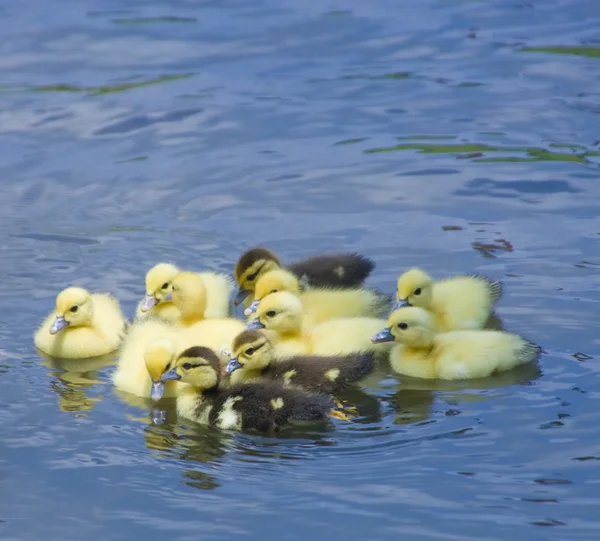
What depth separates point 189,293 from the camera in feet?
23.7

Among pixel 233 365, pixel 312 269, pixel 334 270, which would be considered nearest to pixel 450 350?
pixel 233 365

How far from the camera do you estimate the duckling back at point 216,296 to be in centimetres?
762

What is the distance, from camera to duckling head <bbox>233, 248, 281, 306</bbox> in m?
7.60

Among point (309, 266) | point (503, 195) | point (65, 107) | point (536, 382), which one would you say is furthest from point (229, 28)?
point (536, 382)

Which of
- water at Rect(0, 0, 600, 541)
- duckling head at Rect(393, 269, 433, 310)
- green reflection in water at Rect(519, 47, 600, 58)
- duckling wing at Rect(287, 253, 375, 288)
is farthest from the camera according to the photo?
green reflection in water at Rect(519, 47, 600, 58)

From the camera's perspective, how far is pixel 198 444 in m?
6.20

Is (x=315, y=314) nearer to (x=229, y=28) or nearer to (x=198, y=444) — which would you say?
(x=198, y=444)

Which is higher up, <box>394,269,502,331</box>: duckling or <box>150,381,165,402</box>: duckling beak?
<box>394,269,502,331</box>: duckling

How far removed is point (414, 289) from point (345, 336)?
0.50 metres

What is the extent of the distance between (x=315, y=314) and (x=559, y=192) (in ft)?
8.39

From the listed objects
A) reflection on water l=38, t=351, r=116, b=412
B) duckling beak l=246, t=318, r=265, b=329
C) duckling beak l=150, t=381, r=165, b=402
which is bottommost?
reflection on water l=38, t=351, r=116, b=412

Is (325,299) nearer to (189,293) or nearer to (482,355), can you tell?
(189,293)

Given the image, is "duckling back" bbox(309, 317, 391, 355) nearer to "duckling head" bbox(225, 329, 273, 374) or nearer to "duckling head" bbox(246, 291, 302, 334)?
"duckling head" bbox(246, 291, 302, 334)

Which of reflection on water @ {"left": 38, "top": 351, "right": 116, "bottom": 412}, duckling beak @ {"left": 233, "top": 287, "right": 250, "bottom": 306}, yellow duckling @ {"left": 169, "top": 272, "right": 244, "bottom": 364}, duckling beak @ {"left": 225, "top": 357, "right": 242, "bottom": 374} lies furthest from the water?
duckling beak @ {"left": 233, "top": 287, "right": 250, "bottom": 306}
